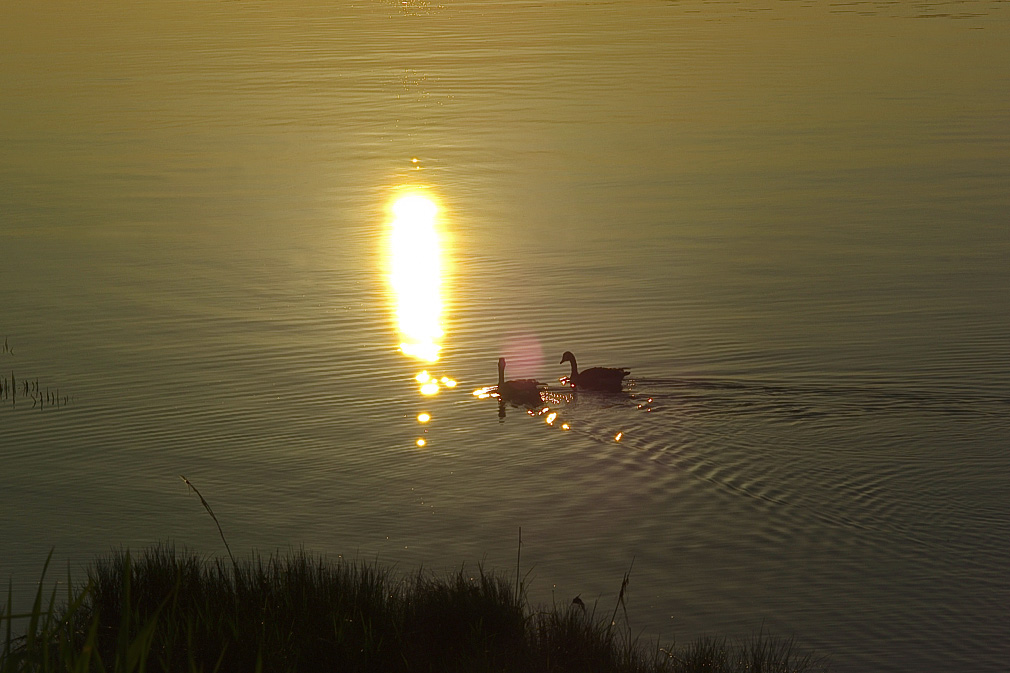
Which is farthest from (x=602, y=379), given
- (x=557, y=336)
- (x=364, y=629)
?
(x=364, y=629)

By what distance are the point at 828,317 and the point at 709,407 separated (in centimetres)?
357

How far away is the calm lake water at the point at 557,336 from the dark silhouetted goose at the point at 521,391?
25 cm

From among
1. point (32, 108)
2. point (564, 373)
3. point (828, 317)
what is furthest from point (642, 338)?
point (32, 108)

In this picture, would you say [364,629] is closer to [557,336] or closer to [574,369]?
[574,369]

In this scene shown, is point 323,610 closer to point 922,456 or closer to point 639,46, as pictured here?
point 922,456

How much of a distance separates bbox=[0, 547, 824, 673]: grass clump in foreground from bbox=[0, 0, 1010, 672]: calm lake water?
1.02m

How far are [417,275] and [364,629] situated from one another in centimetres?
1110

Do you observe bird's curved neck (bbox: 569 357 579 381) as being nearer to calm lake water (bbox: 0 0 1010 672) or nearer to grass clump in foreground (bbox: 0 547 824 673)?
calm lake water (bbox: 0 0 1010 672)

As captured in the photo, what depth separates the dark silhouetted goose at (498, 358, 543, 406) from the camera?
1355cm

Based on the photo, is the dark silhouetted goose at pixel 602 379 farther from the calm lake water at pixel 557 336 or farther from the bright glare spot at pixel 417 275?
the bright glare spot at pixel 417 275

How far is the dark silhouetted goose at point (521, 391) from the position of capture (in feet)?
44.5


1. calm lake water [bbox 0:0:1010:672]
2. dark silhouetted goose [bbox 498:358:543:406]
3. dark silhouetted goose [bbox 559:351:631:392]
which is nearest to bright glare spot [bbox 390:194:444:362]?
calm lake water [bbox 0:0:1010:672]

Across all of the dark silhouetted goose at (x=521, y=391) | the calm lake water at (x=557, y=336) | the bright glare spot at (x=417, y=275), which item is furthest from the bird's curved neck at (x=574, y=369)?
the bright glare spot at (x=417, y=275)

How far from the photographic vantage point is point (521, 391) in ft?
44.5
